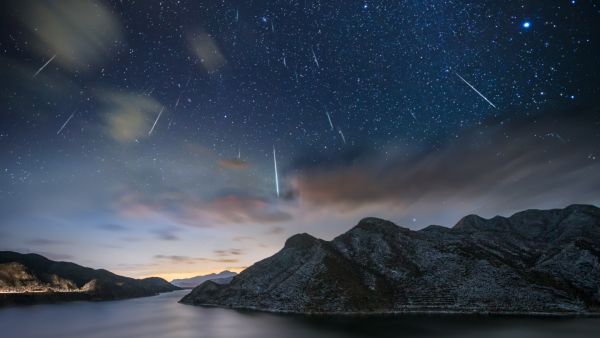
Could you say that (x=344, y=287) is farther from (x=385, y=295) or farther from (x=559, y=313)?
(x=559, y=313)

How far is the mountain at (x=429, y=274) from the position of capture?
105 metres

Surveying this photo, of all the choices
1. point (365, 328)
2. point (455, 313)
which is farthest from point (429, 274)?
point (365, 328)

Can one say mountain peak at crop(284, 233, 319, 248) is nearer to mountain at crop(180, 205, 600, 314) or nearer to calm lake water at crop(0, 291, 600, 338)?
mountain at crop(180, 205, 600, 314)

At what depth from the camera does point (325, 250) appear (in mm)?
155500

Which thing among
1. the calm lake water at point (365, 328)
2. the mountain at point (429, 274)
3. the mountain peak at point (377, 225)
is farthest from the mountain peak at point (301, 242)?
the calm lake water at point (365, 328)

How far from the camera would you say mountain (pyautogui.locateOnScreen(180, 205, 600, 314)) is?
105438 millimetres

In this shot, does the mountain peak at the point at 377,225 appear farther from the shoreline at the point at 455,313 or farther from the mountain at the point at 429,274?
the shoreline at the point at 455,313

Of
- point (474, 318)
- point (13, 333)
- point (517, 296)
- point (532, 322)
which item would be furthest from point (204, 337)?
point (517, 296)

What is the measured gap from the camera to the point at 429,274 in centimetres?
12669

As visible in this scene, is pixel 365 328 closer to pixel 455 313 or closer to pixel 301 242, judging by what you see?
pixel 455 313

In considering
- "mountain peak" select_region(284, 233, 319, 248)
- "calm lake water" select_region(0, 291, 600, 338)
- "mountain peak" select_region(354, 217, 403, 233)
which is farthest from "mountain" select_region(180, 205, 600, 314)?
"calm lake water" select_region(0, 291, 600, 338)

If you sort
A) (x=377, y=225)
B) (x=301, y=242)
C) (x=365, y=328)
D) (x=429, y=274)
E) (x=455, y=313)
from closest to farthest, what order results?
(x=365, y=328)
(x=455, y=313)
(x=429, y=274)
(x=377, y=225)
(x=301, y=242)

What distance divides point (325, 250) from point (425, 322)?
70.9 m

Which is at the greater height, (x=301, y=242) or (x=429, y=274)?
(x=301, y=242)
